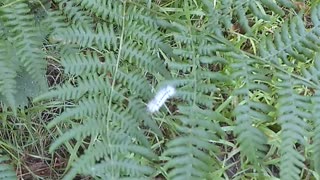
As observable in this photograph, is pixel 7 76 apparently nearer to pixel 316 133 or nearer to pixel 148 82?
pixel 148 82

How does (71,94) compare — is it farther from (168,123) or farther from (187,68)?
(168,123)

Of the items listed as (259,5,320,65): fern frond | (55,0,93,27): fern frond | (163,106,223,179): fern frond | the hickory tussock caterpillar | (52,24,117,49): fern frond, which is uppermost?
(259,5,320,65): fern frond

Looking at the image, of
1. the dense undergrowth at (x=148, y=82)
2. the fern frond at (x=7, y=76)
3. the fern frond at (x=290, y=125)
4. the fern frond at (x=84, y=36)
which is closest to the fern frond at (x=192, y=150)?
the dense undergrowth at (x=148, y=82)

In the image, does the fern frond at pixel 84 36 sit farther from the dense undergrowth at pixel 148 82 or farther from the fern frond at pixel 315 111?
the fern frond at pixel 315 111

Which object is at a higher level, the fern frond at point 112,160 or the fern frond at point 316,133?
the fern frond at point 316,133

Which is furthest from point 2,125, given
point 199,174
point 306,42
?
point 306,42

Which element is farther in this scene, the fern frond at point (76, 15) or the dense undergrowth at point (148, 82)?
the fern frond at point (76, 15)

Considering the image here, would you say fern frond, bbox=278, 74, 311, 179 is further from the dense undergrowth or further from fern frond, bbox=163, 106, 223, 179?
→ fern frond, bbox=163, 106, 223, 179

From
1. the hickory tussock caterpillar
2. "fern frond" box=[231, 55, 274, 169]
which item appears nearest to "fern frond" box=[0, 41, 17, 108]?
the hickory tussock caterpillar

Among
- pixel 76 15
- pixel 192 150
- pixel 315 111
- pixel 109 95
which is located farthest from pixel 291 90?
pixel 76 15

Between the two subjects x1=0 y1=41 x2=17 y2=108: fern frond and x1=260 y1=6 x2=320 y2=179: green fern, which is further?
x1=0 y1=41 x2=17 y2=108: fern frond

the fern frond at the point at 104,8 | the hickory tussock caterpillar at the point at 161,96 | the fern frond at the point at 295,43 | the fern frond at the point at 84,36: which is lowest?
the hickory tussock caterpillar at the point at 161,96
